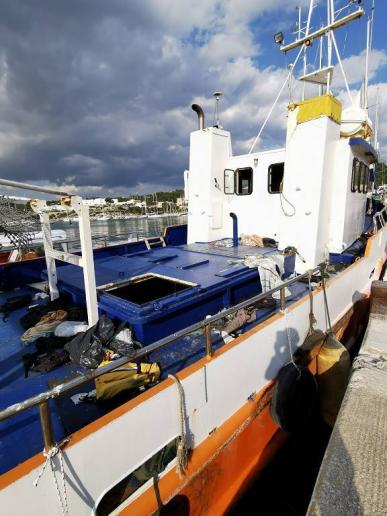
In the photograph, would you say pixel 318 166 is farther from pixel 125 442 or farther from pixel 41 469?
pixel 41 469

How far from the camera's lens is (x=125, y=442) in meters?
1.86

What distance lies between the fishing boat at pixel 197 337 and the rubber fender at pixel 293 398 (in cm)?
2

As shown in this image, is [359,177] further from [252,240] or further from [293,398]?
[293,398]

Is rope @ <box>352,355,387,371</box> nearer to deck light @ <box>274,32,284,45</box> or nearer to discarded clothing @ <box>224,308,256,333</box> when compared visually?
discarded clothing @ <box>224,308,256,333</box>

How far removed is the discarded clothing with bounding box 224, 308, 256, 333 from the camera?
3710 millimetres

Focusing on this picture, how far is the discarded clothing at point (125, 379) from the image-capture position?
2564mm

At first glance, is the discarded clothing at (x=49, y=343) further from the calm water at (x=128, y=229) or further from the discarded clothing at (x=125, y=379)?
the calm water at (x=128, y=229)

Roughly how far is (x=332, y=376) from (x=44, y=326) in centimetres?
391

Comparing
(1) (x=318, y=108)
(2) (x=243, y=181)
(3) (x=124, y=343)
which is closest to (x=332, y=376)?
(3) (x=124, y=343)

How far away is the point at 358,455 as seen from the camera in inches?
88.8

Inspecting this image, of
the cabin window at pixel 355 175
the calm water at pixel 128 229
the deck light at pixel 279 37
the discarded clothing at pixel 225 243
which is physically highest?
the deck light at pixel 279 37

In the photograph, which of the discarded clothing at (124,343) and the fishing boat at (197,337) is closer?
the fishing boat at (197,337)

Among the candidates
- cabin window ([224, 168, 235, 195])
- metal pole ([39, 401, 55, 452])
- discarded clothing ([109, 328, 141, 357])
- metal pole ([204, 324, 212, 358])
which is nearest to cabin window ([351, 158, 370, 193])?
cabin window ([224, 168, 235, 195])

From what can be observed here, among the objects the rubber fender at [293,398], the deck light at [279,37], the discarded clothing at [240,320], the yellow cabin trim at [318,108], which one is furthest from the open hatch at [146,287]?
the deck light at [279,37]
